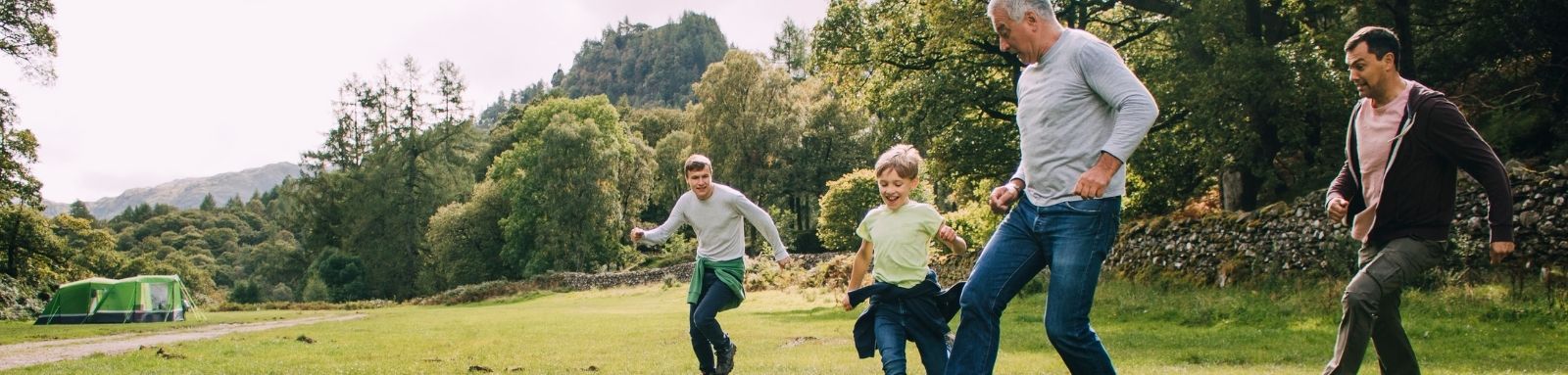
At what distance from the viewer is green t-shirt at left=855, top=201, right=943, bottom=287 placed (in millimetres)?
5398

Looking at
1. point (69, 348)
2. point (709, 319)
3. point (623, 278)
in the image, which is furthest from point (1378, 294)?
point (623, 278)

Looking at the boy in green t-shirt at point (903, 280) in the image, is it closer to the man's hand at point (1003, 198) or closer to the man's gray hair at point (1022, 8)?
the man's hand at point (1003, 198)

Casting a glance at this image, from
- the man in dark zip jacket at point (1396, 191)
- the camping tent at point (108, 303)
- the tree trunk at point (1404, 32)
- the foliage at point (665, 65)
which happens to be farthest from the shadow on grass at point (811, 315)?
the foliage at point (665, 65)

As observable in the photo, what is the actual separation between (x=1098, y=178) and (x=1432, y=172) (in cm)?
185

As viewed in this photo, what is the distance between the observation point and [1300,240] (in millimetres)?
15305

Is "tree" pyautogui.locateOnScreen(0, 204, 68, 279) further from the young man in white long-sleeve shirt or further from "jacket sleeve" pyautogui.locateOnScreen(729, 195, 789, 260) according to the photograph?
"jacket sleeve" pyautogui.locateOnScreen(729, 195, 789, 260)

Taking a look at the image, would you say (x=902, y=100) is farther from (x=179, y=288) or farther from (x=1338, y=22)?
(x=179, y=288)

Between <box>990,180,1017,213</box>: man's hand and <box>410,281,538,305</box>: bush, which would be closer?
<box>990,180,1017,213</box>: man's hand

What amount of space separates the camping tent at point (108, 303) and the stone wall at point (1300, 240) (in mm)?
27067

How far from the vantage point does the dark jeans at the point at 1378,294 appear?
4465mm

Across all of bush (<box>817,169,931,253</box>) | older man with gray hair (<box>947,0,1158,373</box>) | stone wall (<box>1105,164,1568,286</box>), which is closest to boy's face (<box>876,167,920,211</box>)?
older man with gray hair (<box>947,0,1158,373</box>)

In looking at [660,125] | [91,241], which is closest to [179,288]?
[91,241]

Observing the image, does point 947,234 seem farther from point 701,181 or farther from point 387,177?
point 387,177

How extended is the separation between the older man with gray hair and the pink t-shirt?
1.48m
